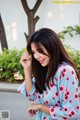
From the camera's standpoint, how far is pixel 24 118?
4066mm

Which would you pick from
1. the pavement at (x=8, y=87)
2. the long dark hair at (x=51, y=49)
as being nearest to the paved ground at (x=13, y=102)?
the pavement at (x=8, y=87)

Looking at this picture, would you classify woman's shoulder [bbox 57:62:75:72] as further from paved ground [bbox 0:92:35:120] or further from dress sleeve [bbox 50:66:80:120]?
paved ground [bbox 0:92:35:120]

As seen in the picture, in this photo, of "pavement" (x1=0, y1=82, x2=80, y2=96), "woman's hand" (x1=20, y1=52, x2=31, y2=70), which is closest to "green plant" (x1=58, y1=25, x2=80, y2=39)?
"pavement" (x1=0, y1=82, x2=80, y2=96)

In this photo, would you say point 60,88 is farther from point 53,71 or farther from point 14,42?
point 14,42

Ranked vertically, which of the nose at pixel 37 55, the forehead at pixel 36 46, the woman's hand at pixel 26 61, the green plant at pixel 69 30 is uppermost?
the forehead at pixel 36 46

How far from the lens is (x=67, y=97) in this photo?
1707 millimetres

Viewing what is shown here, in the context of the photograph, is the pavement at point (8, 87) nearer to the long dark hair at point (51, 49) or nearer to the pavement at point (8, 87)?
the pavement at point (8, 87)

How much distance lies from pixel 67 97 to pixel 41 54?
242mm

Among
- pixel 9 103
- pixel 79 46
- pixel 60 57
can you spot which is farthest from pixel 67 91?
pixel 79 46

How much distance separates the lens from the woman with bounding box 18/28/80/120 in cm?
171

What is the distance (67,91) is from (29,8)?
20.2 feet

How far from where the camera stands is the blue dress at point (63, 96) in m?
1.71

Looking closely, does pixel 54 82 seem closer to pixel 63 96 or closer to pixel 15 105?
pixel 63 96

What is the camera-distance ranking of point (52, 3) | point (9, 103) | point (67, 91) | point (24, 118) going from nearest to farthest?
1. point (67, 91)
2. point (24, 118)
3. point (9, 103)
4. point (52, 3)
